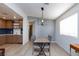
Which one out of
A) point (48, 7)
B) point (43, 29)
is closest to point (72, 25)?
point (48, 7)

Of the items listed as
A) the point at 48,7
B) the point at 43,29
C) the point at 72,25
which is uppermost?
the point at 48,7

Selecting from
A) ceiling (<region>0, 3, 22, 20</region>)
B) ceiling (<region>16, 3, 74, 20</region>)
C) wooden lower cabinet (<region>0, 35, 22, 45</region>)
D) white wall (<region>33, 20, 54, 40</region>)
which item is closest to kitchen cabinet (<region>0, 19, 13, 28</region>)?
wooden lower cabinet (<region>0, 35, 22, 45</region>)

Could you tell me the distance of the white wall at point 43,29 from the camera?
13.2m

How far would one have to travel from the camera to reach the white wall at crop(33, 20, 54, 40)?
521 inches

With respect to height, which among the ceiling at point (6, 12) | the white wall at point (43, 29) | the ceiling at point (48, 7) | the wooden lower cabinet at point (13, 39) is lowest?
the wooden lower cabinet at point (13, 39)

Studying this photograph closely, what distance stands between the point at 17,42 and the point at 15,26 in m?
1.65

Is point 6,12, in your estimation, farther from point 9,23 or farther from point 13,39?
point 9,23

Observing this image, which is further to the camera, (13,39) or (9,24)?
(9,24)

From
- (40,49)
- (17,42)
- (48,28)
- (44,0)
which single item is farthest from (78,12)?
(48,28)

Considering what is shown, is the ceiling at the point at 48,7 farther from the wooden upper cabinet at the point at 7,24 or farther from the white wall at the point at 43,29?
the white wall at the point at 43,29

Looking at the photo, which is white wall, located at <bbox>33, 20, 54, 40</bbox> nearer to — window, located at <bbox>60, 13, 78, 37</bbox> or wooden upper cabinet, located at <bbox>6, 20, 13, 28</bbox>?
wooden upper cabinet, located at <bbox>6, 20, 13, 28</bbox>

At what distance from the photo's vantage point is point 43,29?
13422 mm

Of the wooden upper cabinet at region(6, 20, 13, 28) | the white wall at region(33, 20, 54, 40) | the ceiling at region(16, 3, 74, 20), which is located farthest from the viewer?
the white wall at region(33, 20, 54, 40)

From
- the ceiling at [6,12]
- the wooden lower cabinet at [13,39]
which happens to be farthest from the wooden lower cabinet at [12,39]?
the ceiling at [6,12]
